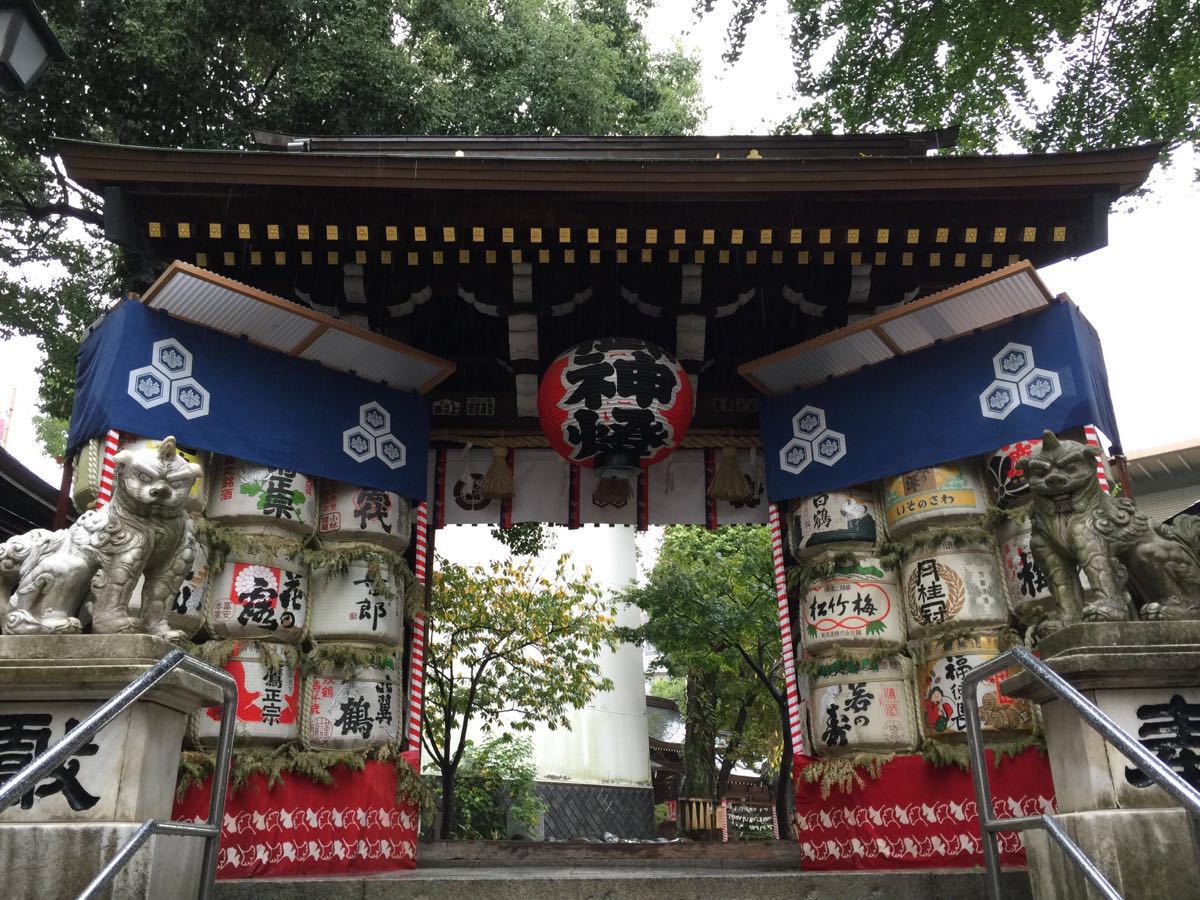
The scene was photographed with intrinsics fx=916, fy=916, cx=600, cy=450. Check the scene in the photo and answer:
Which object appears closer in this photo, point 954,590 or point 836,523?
point 954,590

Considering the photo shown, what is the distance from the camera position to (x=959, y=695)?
593cm

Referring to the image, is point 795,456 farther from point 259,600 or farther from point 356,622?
point 259,600

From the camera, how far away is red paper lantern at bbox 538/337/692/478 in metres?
6.41

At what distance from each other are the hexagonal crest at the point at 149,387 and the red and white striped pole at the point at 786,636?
4.45m

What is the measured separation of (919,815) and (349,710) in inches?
150

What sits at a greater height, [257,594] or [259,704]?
[257,594]

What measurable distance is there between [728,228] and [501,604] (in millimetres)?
8745

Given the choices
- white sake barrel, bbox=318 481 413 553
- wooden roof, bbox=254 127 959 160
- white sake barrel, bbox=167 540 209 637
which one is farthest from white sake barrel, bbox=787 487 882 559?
white sake barrel, bbox=167 540 209 637

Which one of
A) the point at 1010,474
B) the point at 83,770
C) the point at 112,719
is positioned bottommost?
the point at 83,770

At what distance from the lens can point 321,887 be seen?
4.45 m

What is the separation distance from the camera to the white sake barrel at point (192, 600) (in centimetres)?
568

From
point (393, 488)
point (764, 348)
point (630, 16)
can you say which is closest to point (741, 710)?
point (764, 348)

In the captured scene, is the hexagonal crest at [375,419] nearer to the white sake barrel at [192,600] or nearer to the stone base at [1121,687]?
the white sake barrel at [192,600]

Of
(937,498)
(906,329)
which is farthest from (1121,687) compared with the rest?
(906,329)
